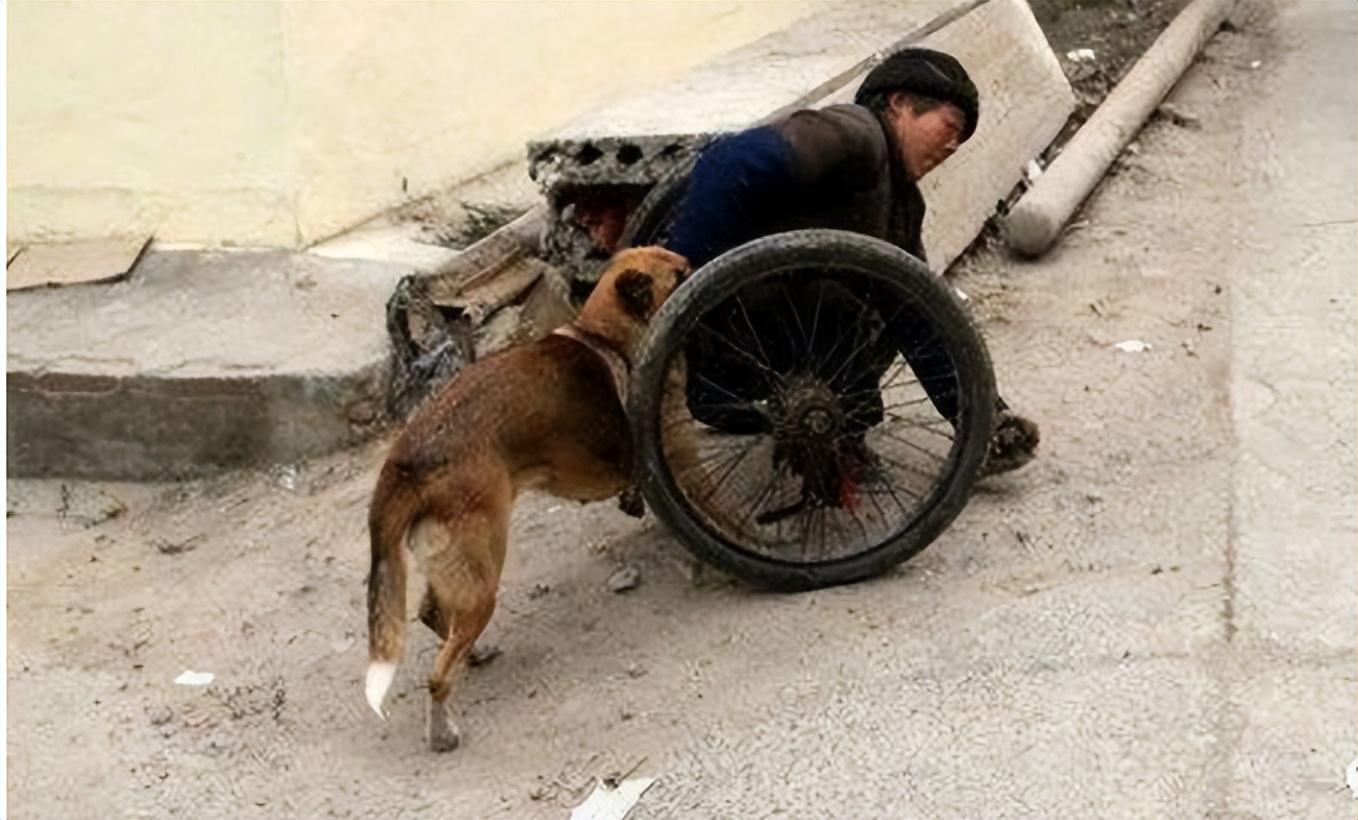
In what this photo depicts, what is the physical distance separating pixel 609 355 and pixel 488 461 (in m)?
0.44

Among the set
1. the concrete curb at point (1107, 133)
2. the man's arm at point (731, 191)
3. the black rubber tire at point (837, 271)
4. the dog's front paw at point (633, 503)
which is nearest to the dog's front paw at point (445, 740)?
the black rubber tire at point (837, 271)

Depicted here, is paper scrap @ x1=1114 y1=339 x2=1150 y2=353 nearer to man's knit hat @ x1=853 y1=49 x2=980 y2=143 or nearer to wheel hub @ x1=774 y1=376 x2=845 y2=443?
man's knit hat @ x1=853 y1=49 x2=980 y2=143

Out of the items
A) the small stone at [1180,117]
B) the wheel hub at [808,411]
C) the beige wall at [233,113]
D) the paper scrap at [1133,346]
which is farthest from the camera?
the small stone at [1180,117]

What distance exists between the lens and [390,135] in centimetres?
671

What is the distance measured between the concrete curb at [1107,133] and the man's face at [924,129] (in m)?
1.82

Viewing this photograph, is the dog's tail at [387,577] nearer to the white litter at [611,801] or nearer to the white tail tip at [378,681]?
the white tail tip at [378,681]

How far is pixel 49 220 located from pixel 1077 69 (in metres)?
4.38

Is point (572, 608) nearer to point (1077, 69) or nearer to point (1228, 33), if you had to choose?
point (1077, 69)

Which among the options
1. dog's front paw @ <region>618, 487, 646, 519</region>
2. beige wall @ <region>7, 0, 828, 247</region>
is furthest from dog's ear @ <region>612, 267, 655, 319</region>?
beige wall @ <region>7, 0, 828, 247</region>

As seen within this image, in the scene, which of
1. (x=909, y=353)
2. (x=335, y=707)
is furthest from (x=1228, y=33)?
(x=335, y=707)

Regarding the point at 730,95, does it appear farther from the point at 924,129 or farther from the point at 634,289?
the point at 634,289

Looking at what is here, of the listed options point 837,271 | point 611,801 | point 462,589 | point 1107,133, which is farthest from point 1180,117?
point 611,801

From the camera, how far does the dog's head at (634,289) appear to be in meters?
4.68

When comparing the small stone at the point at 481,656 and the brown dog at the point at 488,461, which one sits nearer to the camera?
the brown dog at the point at 488,461
